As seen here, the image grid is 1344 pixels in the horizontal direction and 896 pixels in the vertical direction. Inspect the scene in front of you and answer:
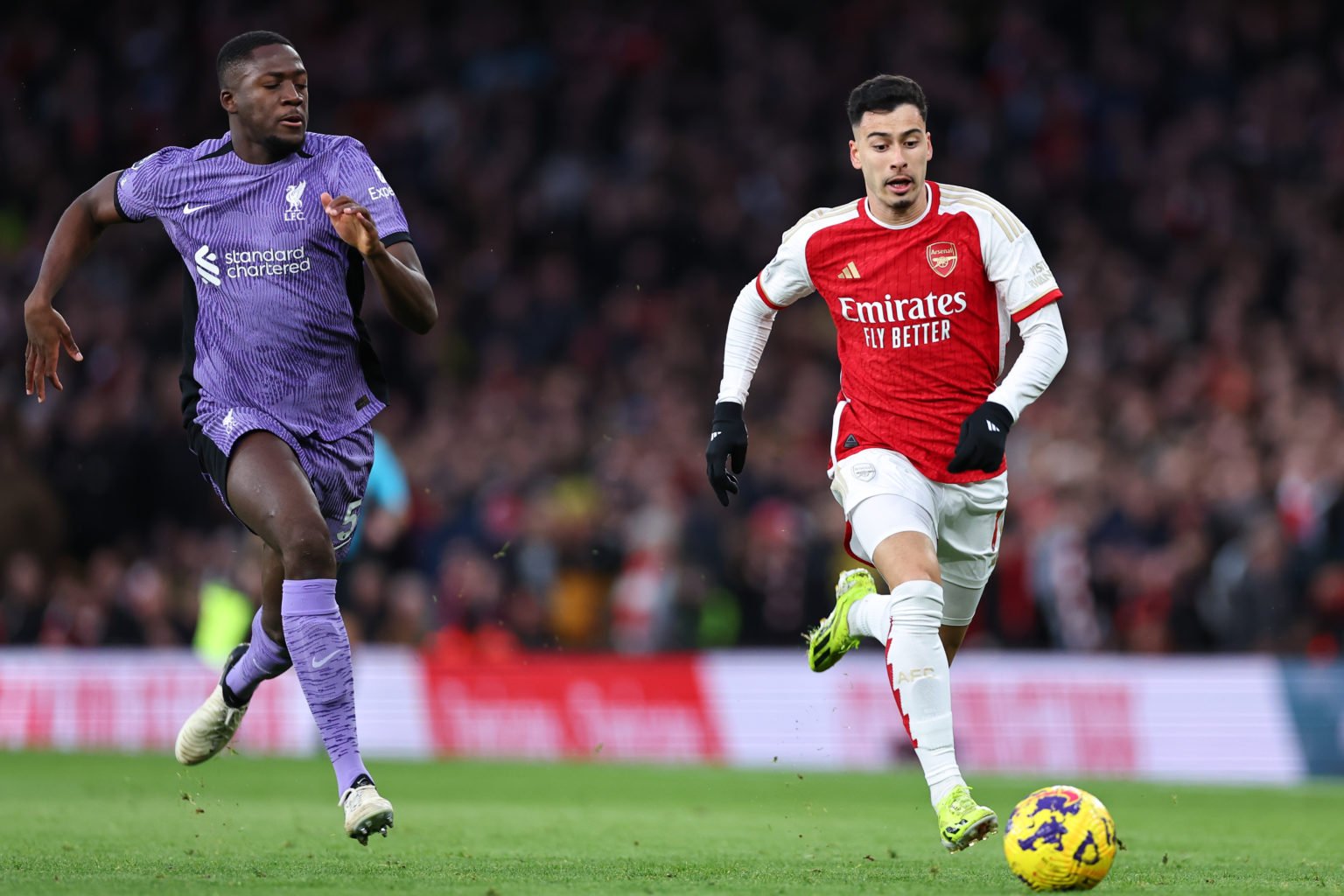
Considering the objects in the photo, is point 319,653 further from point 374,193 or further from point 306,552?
point 374,193

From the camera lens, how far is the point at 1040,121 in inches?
774

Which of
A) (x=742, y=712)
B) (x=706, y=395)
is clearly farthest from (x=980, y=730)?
(x=706, y=395)

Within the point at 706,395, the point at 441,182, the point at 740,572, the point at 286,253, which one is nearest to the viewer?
the point at 286,253

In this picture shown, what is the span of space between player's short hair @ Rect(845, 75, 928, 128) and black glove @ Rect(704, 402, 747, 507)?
128cm

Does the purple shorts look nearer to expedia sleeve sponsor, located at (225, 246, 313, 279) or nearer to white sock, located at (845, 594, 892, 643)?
expedia sleeve sponsor, located at (225, 246, 313, 279)

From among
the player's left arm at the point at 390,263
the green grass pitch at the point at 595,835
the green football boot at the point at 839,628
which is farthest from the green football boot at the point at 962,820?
the player's left arm at the point at 390,263

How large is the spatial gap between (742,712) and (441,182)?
8.51 m

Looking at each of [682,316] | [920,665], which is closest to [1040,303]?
[920,665]

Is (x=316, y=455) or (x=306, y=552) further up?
(x=316, y=455)

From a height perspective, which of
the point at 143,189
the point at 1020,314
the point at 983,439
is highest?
the point at 143,189

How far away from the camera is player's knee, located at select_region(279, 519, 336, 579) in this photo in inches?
273

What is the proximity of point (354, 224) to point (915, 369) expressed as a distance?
7.39 ft

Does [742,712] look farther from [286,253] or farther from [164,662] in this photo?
[286,253]

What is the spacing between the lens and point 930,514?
24.1ft
